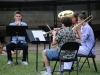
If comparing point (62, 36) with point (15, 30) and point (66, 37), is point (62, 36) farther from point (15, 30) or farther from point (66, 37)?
point (15, 30)

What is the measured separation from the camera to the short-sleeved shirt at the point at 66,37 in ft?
23.2

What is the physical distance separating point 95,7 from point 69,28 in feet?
34.7

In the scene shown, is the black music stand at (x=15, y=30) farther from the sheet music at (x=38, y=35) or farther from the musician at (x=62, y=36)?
the musician at (x=62, y=36)

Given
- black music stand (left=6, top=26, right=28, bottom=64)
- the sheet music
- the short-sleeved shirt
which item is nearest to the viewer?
the short-sleeved shirt

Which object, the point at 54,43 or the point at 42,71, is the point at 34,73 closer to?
the point at 42,71

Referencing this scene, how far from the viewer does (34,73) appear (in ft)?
26.2

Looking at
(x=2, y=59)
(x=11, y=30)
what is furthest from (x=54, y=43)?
(x=2, y=59)

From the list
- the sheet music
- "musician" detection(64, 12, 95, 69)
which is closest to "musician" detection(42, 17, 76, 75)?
the sheet music

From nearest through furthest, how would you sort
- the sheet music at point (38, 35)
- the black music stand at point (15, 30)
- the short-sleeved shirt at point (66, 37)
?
the short-sleeved shirt at point (66, 37), the sheet music at point (38, 35), the black music stand at point (15, 30)

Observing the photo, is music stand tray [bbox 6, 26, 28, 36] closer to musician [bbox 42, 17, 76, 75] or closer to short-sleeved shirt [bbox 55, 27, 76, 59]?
musician [bbox 42, 17, 76, 75]

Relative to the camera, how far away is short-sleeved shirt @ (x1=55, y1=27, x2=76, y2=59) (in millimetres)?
7059

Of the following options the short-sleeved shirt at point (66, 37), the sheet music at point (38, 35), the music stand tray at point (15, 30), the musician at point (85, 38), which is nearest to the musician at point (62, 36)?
the short-sleeved shirt at point (66, 37)

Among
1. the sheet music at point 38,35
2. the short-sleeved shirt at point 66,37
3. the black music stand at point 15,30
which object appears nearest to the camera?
the short-sleeved shirt at point 66,37

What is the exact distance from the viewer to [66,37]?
280 inches
